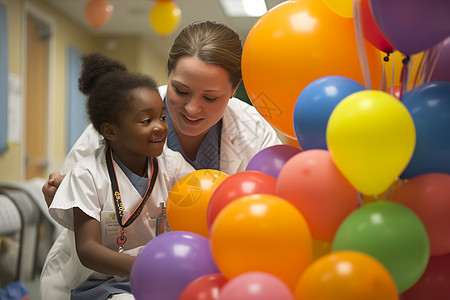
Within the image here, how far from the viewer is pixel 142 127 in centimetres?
135

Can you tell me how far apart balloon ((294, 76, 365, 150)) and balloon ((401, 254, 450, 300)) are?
1.00 feet

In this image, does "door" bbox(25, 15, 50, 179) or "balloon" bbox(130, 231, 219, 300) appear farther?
"door" bbox(25, 15, 50, 179)

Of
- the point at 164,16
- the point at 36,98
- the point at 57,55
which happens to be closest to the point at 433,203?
the point at 164,16

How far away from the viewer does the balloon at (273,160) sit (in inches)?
44.5

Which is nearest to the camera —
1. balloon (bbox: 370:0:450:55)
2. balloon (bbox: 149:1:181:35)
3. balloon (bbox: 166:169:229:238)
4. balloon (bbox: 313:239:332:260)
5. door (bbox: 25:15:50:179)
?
balloon (bbox: 370:0:450:55)

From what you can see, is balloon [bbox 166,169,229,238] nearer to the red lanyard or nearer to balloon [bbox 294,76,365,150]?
the red lanyard

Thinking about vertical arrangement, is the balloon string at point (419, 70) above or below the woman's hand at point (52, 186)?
above

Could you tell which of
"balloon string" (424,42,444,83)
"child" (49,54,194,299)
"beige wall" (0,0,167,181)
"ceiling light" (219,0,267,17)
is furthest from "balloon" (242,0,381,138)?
"beige wall" (0,0,167,181)

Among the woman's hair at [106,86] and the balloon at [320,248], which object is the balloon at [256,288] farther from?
the woman's hair at [106,86]

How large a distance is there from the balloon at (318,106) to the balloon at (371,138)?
0.11 m

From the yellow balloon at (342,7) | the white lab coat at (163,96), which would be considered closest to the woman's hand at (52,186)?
the white lab coat at (163,96)

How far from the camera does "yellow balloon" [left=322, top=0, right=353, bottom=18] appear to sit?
1.07 meters

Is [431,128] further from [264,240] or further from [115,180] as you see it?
[115,180]

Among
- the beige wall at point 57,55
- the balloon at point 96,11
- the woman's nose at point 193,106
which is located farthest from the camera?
the beige wall at point 57,55
